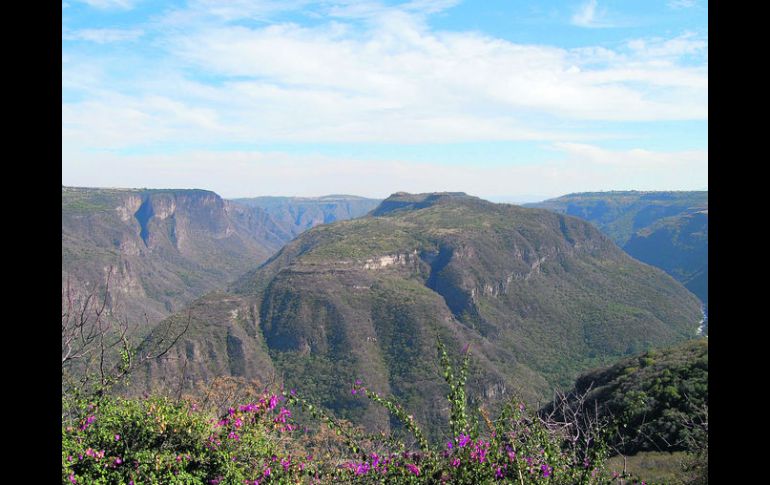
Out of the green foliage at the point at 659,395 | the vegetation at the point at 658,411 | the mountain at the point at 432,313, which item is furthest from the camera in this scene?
the mountain at the point at 432,313

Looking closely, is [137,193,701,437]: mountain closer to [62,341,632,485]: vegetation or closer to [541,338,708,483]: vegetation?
[541,338,708,483]: vegetation

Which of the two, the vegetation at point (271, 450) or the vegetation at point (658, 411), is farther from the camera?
the vegetation at point (658, 411)

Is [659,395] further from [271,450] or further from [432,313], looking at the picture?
[432,313]

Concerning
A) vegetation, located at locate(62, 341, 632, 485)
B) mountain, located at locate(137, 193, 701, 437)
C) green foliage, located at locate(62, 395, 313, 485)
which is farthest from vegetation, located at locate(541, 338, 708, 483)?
mountain, located at locate(137, 193, 701, 437)

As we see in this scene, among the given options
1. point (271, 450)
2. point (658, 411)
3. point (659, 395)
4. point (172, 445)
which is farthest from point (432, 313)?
point (172, 445)

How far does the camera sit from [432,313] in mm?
91500

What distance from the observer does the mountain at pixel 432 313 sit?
75.1m

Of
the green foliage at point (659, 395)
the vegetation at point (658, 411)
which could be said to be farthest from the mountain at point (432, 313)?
the vegetation at point (658, 411)

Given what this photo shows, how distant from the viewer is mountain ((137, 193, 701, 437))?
2958 inches

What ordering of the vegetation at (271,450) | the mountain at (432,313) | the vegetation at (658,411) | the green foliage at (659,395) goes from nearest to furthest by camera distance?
the vegetation at (271,450) → the vegetation at (658,411) → the green foliage at (659,395) → the mountain at (432,313)

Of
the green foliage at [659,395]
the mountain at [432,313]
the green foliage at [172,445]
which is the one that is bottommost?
the mountain at [432,313]

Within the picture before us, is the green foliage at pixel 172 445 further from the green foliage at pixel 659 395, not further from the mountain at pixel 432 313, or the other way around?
the mountain at pixel 432 313

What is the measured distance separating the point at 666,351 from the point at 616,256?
4396 inches
